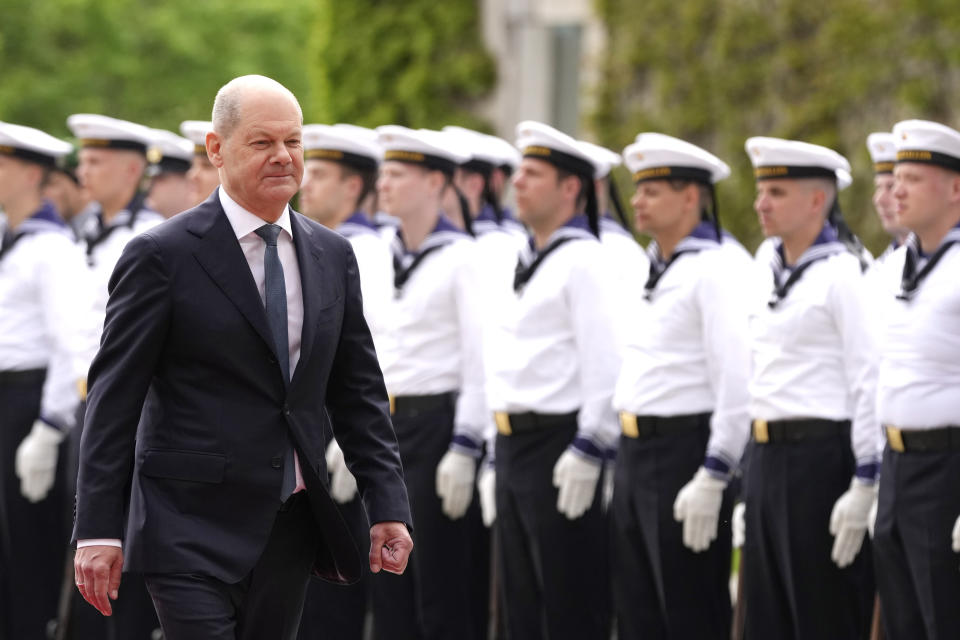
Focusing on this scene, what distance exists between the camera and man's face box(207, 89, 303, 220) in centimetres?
421

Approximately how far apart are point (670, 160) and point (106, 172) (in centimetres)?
297

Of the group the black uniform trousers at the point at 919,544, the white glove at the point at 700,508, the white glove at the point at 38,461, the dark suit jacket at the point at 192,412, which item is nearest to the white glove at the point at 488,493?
the white glove at the point at 700,508

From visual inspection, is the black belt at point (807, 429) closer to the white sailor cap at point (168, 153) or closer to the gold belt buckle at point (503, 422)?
the gold belt buckle at point (503, 422)

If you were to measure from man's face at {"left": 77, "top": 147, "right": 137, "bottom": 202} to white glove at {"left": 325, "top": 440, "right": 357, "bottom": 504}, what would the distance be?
182cm

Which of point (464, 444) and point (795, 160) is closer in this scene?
point (795, 160)

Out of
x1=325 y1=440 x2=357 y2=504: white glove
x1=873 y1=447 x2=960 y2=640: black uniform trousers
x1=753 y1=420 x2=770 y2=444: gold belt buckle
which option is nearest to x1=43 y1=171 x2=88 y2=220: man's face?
x1=325 y1=440 x2=357 y2=504: white glove

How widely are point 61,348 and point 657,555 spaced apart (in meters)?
3.08

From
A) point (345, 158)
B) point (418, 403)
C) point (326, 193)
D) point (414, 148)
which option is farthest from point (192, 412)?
point (345, 158)

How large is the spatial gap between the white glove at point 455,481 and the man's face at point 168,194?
2371 mm

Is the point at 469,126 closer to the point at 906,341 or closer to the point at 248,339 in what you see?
the point at 906,341

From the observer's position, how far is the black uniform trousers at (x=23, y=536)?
26.7ft

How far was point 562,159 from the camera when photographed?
7.04 meters

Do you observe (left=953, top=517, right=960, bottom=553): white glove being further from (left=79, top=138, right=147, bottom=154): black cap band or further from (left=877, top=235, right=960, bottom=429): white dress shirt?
(left=79, top=138, right=147, bottom=154): black cap band

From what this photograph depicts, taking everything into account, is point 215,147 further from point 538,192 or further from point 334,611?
point 334,611
